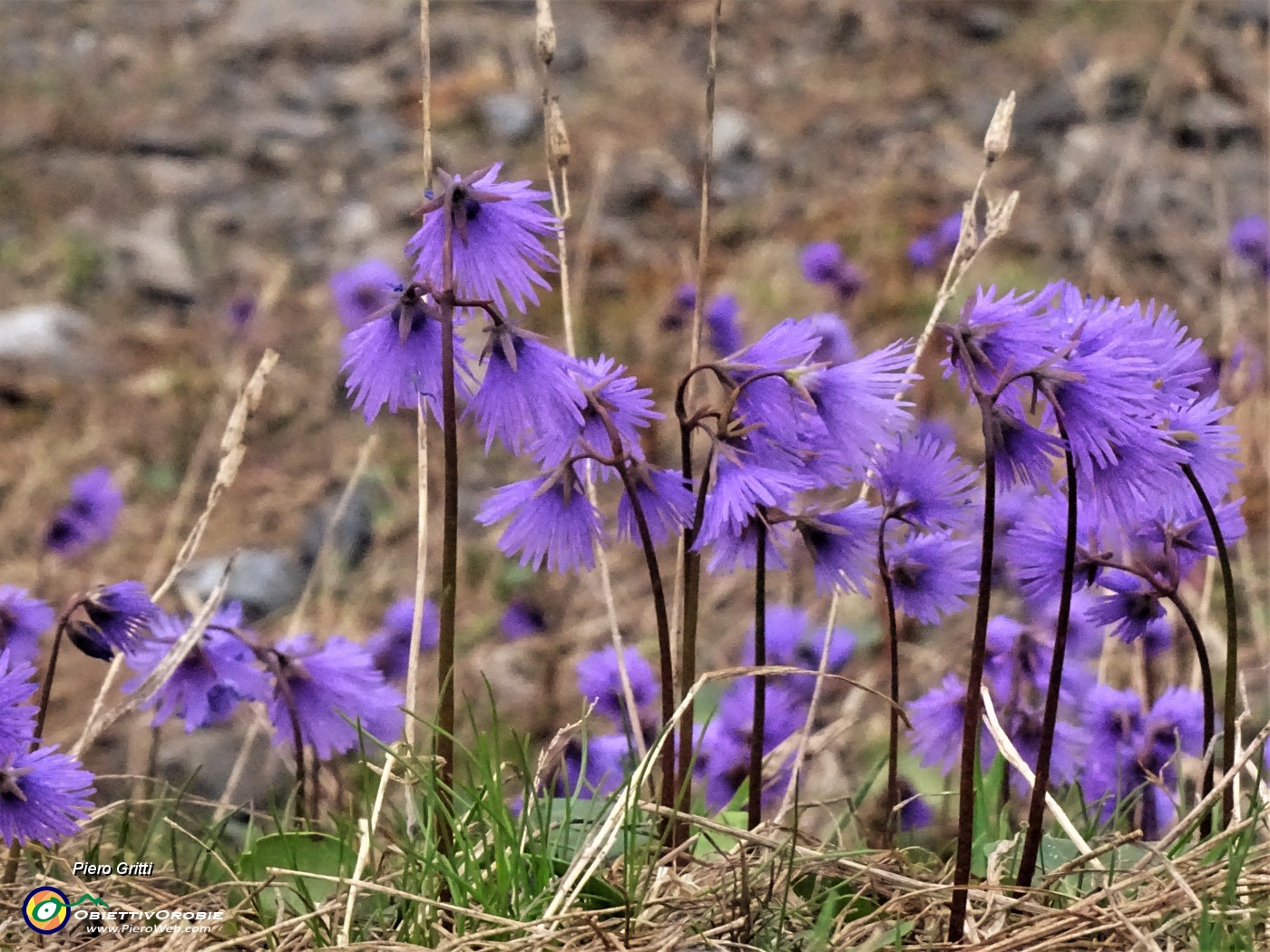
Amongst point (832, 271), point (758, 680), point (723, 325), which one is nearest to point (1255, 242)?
point (832, 271)

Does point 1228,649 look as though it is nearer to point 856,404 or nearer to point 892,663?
point 892,663

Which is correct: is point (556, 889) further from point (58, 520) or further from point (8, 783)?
point (58, 520)

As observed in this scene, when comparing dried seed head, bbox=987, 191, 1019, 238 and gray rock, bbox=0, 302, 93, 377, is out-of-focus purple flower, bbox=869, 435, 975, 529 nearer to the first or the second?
dried seed head, bbox=987, 191, 1019, 238

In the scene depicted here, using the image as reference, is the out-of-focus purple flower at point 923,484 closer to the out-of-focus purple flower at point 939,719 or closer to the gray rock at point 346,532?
the out-of-focus purple flower at point 939,719

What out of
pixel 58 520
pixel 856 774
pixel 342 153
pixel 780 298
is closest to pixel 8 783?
pixel 58 520

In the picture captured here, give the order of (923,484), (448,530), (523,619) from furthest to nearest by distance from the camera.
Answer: (523,619), (923,484), (448,530)

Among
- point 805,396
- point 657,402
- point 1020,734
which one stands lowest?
point 657,402
